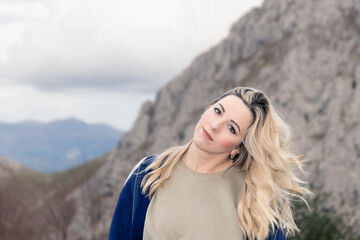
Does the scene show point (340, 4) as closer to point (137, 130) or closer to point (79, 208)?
point (137, 130)

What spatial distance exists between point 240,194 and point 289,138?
88 centimetres

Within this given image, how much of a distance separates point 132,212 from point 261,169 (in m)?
1.38

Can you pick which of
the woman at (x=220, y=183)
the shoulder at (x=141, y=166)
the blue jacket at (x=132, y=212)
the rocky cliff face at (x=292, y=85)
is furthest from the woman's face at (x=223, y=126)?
the rocky cliff face at (x=292, y=85)

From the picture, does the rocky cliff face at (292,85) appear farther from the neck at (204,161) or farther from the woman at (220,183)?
the neck at (204,161)

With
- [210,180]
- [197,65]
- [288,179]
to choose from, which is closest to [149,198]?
[210,180]

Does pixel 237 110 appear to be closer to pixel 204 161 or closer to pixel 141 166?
pixel 204 161

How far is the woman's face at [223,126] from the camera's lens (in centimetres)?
387

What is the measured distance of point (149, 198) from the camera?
3848 mm

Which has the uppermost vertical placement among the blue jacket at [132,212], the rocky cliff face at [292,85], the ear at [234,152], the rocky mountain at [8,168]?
the ear at [234,152]

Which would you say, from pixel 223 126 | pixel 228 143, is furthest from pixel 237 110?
pixel 228 143

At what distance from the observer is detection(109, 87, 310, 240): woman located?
12.1 feet

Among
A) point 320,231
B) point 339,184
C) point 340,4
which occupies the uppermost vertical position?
point 340,4

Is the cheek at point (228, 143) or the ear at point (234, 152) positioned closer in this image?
the cheek at point (228, 143)

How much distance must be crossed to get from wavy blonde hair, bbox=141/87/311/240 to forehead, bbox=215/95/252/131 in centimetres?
5
